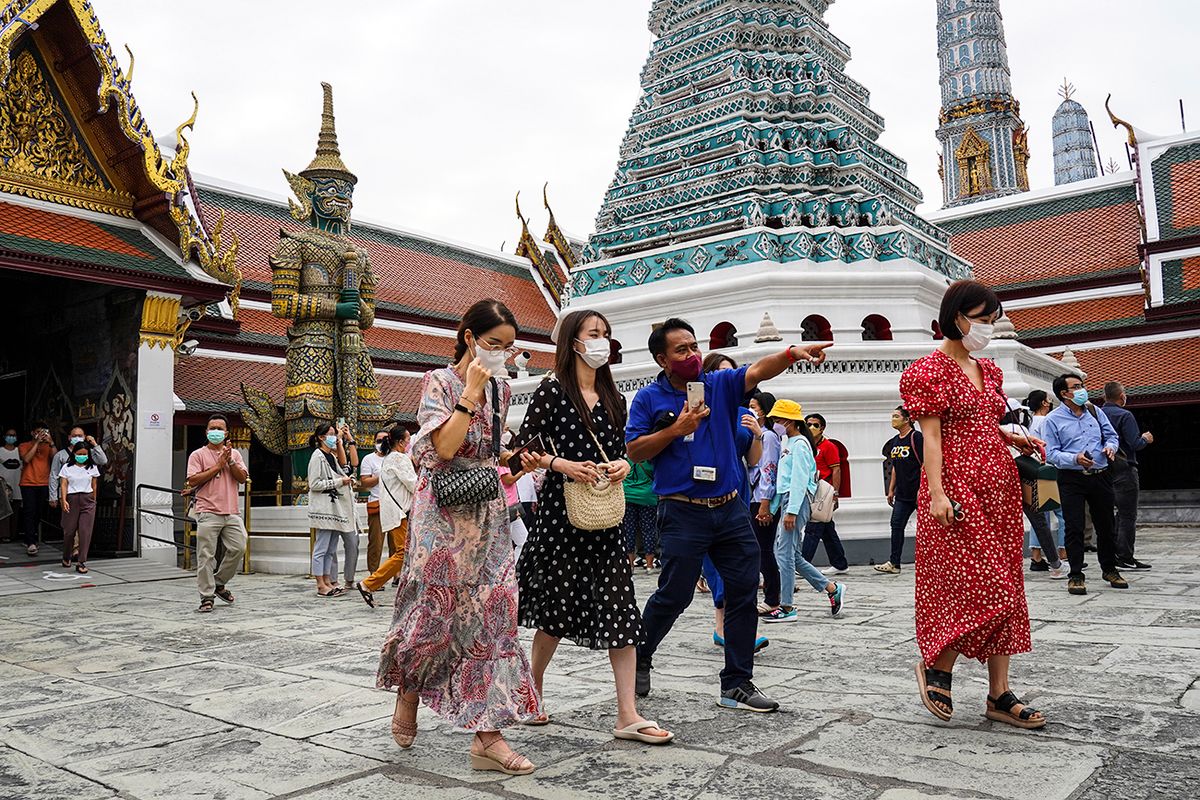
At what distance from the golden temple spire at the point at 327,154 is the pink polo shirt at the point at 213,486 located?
535 centimetres

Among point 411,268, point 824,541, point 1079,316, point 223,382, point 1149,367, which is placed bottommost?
point 824,541

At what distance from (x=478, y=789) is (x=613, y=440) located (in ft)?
4.44

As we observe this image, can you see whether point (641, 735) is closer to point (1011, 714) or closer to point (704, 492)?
point (704, 492)

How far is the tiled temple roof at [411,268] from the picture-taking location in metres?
18.0

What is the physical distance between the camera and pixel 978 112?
47.8 metres

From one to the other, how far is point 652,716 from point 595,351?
143cm

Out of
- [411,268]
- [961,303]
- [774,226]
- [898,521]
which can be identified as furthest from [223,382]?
[961,303]

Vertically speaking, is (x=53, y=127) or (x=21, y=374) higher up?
(x=53, y=127)

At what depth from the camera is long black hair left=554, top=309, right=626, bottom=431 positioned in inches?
142

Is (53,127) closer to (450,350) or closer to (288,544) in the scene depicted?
(288,544)

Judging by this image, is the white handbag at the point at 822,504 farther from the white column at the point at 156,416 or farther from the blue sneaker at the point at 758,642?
the white column at the point at 156,416

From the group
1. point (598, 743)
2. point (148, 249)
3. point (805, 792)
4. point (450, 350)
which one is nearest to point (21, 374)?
point (148, 249)

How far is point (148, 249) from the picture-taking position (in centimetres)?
1134

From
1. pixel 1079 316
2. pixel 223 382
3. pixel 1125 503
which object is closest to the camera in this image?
pixel 1125 503
